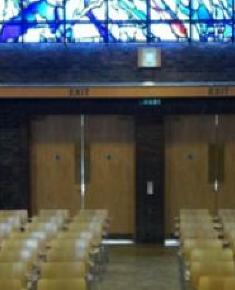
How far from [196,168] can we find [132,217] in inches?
67.2

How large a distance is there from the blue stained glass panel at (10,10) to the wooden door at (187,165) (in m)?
3.92

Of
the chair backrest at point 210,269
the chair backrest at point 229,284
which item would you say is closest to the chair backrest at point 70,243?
the chair backrest at point 210,269

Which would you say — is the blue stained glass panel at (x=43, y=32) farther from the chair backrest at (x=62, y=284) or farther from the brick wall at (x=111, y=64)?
the chair backrest at (x=62, y=284)

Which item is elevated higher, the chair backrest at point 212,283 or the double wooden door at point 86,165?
the double wooden door at point 86,165

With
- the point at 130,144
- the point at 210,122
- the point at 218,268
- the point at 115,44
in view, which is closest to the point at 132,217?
the point at 130,144

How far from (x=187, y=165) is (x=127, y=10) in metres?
3.51

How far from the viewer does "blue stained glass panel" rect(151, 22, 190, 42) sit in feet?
53.9

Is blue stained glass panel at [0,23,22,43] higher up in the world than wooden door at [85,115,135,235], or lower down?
higher up

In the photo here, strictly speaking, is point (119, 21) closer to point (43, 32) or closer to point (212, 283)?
point (43, 32)

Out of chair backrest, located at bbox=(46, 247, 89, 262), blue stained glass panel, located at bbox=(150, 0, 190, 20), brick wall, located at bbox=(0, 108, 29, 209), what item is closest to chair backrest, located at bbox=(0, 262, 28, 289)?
chair backrest, located at bbox=(46, 247, 89, 262)

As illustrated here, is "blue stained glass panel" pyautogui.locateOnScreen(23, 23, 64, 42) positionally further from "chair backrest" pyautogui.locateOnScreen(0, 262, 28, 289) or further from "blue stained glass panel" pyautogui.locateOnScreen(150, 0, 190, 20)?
"chair backrest" pyautogui.locateOnScreen(0, 262, 28, 289)

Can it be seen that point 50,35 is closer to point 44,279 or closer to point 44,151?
point 44,151

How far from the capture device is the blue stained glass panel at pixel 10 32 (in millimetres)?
16531

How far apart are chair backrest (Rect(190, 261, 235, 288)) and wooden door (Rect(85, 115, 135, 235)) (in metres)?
7.10
